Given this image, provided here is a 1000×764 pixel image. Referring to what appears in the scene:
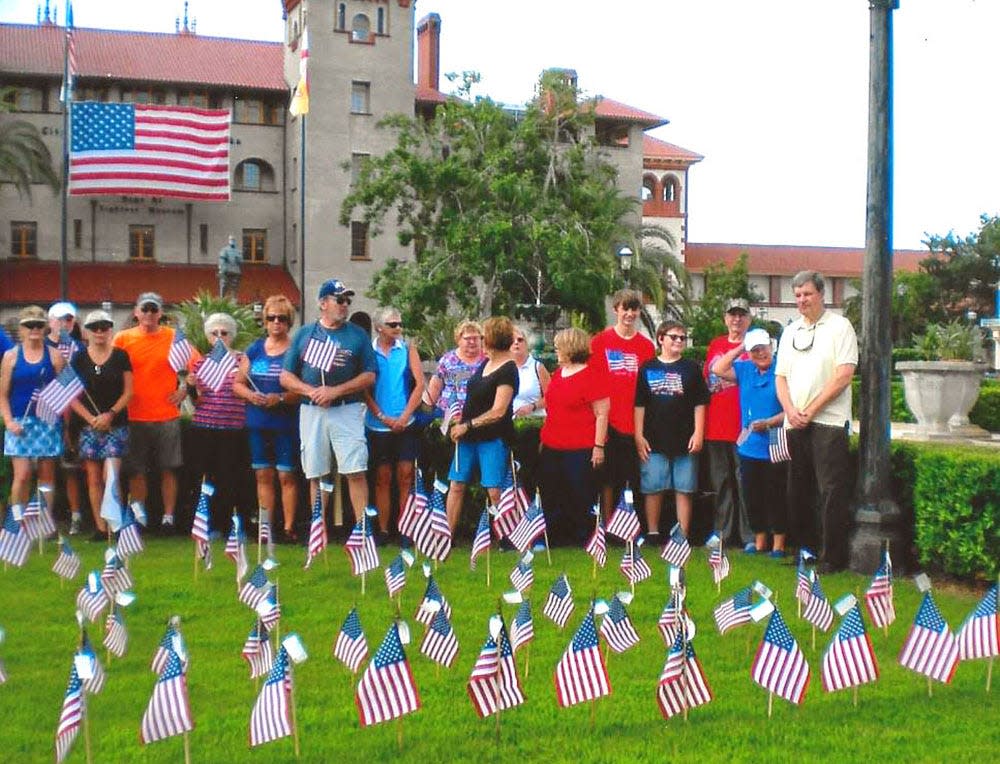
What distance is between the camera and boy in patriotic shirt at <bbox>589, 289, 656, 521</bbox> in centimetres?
1062

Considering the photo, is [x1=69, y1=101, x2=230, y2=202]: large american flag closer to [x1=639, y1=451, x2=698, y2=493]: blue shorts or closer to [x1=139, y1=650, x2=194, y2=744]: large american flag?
[x1=639, y1=451, x2=698, y2=493]: blue shorts

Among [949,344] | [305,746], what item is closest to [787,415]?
[305,746]

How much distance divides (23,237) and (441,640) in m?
49.9

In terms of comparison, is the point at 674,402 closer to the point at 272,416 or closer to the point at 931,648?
the point at 272,416

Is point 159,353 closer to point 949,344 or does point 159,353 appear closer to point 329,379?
point 329,379

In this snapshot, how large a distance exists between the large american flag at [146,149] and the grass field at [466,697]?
32581 millimetres

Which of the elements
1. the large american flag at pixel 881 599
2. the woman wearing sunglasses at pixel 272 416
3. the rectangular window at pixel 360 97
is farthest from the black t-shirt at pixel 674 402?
the rectangular window at pixel 360 97

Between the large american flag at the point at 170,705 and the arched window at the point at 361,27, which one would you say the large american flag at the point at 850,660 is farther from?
the arched window at the point at 361,27

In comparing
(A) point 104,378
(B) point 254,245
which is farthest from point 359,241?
(A) point 104,378

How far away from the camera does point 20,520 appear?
9133 mm

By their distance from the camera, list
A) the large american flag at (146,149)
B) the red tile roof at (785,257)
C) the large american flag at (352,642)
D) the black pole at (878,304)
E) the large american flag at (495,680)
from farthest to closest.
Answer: the red tile roof at (785,257) < the large american flag at (146,149) < the black pole at (878,304) < the large american flag at (352,642) < the large american flag at (495,680)

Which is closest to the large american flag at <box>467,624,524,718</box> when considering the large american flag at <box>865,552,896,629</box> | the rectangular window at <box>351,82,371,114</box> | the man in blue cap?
the large american flag at <box>865,552,896,629</box>

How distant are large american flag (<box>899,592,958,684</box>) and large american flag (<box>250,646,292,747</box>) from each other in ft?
8.34

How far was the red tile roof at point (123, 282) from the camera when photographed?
50.6 m
